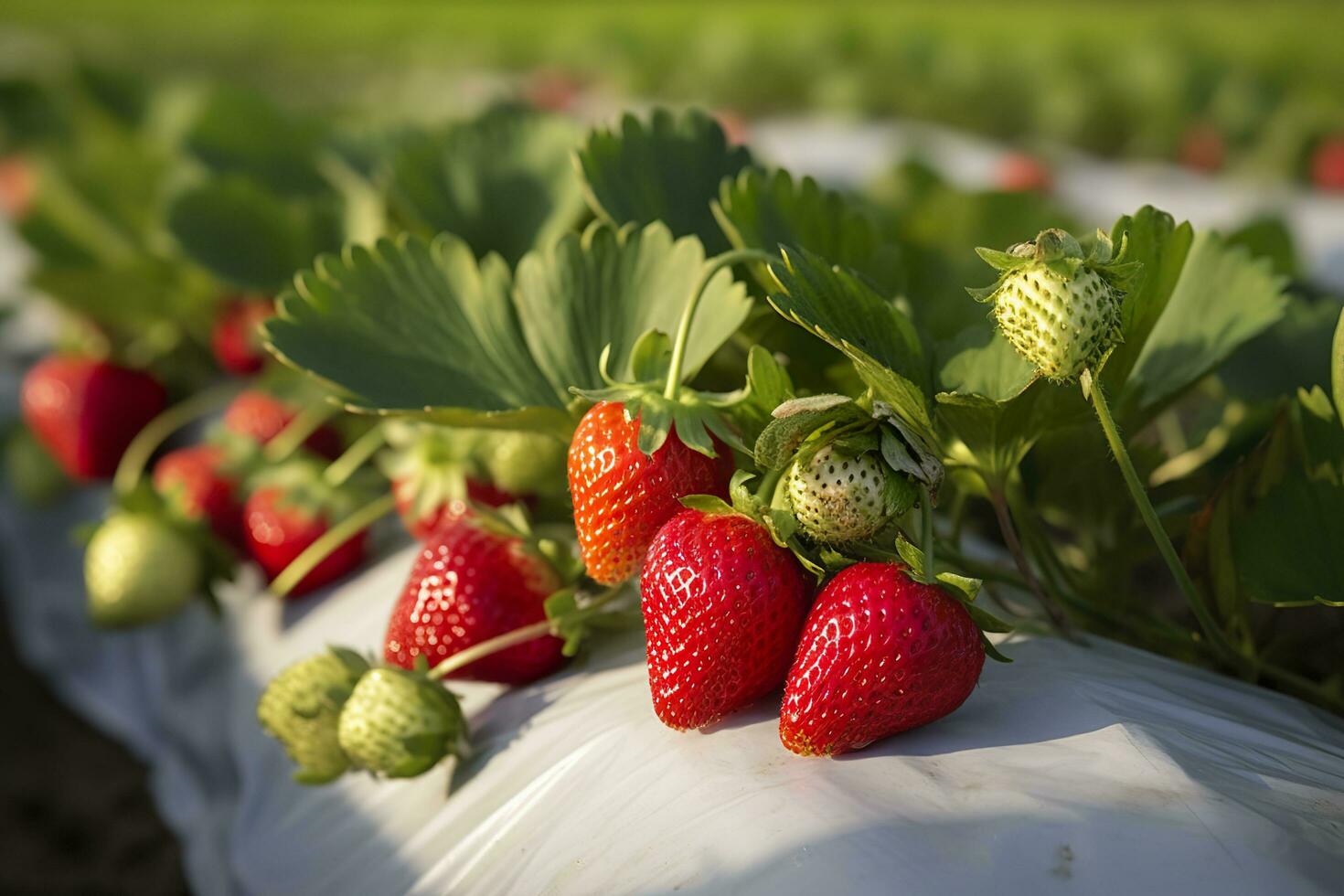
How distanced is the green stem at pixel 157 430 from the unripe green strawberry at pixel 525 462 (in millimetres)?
411

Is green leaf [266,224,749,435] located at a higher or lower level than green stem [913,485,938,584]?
higher

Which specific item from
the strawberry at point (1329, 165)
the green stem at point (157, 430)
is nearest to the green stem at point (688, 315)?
the green stem at point (157, 430)

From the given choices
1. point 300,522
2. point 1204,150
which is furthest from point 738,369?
point 1204,150

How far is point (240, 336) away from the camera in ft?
4.41

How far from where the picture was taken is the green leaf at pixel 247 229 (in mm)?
1141

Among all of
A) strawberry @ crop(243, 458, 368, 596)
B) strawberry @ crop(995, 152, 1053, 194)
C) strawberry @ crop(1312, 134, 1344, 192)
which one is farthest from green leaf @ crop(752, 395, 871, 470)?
strawberry @ crop(1312, 134, 1344, 192)

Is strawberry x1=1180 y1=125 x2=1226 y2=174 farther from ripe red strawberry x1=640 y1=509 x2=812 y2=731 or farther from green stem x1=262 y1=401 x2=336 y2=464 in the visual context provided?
ripe red strawberry x1=640 y1=509 x2=812 y2=731

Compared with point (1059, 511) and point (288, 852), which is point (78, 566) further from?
point (1059, 511)

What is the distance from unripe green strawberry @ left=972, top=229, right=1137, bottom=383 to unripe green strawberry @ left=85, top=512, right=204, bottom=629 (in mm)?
763

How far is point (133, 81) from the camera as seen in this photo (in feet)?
6.07

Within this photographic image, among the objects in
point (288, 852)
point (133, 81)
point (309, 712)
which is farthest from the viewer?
point (133, 81)

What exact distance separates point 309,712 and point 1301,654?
566mm

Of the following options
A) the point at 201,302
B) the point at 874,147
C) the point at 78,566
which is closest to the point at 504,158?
the point at 201,302

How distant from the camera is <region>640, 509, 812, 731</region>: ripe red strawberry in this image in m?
0.56
